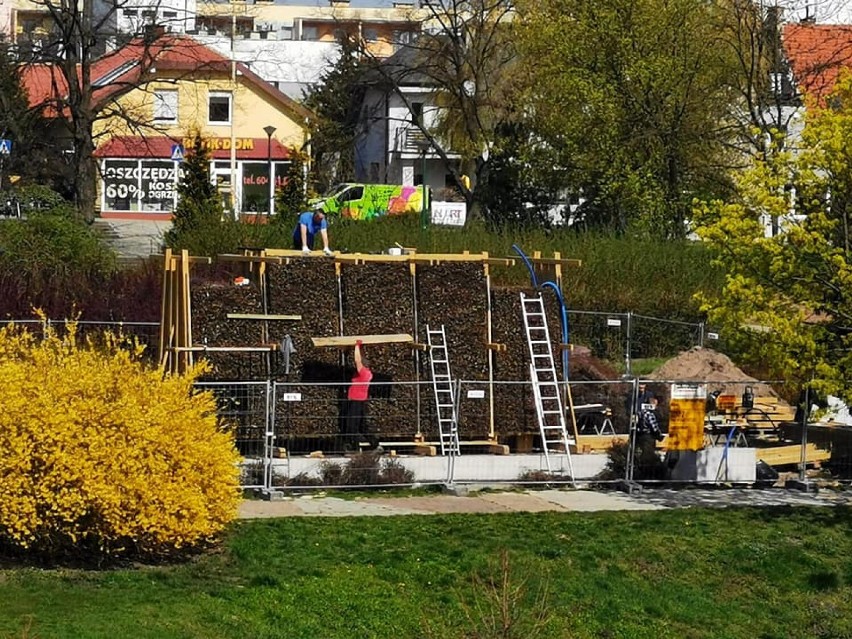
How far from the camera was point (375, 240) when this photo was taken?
36.0m

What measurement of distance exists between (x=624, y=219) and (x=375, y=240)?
9.72 m

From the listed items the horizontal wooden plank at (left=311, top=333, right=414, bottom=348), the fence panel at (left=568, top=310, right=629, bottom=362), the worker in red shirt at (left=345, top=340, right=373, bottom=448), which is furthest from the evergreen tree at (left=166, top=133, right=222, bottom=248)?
the worker in red shirt at (left=345, top=340, right=373, bottom=448)

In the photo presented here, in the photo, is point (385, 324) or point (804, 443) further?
point (385, 324)

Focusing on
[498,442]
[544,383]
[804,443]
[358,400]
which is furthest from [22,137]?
[804,443]

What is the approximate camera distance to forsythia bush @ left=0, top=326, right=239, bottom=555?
1367 cm

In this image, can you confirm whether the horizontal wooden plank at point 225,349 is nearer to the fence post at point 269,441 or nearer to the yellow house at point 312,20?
the fence post at point 269,441

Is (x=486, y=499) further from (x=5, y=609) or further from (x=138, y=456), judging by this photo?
(x=5, y=609)

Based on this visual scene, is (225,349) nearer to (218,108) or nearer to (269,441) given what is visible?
(269,441)

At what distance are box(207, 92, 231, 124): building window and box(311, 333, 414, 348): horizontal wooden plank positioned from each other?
153 feet

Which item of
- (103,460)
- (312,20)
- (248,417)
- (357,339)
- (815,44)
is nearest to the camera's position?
(103,460)

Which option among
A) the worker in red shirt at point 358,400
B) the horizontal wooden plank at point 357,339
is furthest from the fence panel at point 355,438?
the horizontal wooden plank at point 357,339

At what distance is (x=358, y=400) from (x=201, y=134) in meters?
40.8

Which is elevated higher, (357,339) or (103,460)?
(357,339)

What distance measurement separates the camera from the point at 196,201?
136ft
